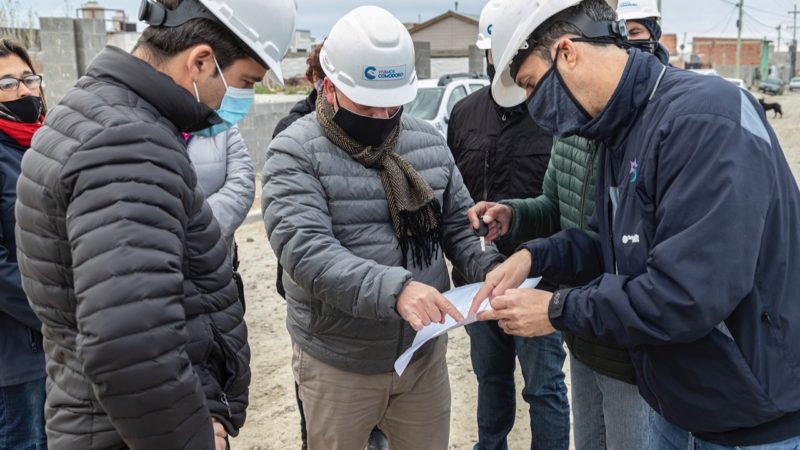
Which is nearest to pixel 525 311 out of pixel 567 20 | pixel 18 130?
pixel 567 20

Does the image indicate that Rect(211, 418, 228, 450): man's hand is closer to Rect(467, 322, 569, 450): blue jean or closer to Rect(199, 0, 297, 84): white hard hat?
Rect(199, 0, 297, 84): white hard hat

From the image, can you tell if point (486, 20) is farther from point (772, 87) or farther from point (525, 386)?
point (772, 87)

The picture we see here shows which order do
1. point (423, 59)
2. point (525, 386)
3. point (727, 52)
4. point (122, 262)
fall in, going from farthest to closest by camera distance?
point (727, 52), point (423, 59), point (525, 386), point (122, 262)

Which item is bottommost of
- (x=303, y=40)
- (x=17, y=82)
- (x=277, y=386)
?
(x=303, y=40)

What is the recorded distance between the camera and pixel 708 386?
5.71 ft

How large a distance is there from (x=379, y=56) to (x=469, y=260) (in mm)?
911

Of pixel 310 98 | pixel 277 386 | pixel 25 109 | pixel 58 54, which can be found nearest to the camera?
pixel 25 109

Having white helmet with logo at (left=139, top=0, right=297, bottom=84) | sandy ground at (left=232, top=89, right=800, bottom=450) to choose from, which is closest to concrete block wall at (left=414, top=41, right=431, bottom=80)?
sandy ground at (left=232, top=89, right=800, bottom=450)

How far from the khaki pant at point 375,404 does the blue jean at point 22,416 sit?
1.15m

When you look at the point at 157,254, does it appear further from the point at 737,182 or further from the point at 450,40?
the point at 450,40

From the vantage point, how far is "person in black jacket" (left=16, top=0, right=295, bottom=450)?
4.50 ft

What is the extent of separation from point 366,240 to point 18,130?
1.62 meters

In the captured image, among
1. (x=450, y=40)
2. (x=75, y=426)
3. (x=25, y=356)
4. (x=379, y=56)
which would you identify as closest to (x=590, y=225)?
(x=379, y=56)

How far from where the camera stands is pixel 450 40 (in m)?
49.4
